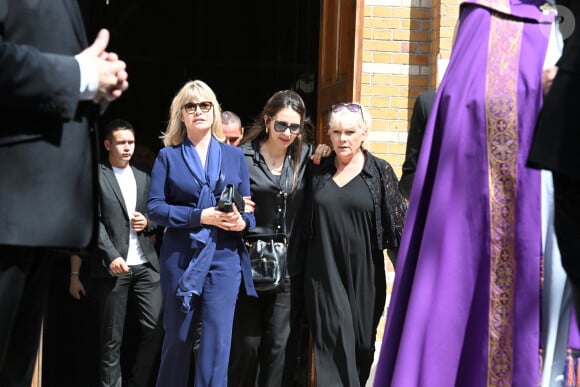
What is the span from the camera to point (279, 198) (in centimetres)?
674

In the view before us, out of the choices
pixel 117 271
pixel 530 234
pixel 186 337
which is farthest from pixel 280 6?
pixel 530 234

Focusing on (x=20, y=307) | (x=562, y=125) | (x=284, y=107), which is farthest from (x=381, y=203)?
(x=20, y=307)

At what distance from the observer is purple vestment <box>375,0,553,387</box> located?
3834mm

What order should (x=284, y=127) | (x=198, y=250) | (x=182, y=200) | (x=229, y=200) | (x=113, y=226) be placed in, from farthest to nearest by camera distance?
(x=113, y=226) < (x=284, y=127) < (x=182, y=200) < (x=198, y=250) < (x=229, y=200)

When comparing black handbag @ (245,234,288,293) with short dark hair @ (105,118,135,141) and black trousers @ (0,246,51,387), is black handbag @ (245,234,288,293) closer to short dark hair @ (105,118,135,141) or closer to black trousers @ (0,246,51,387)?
short dark hair @ (105,118,135,141)

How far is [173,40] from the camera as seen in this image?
13.1 m

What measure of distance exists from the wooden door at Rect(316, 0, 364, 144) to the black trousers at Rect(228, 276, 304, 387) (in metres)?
1.96

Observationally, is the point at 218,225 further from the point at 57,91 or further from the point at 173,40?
the point at 173,40

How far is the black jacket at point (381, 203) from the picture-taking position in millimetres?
6523

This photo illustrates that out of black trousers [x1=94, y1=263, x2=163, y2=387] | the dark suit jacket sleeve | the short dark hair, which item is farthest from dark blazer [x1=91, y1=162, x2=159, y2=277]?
the dark suit jacket sleeve

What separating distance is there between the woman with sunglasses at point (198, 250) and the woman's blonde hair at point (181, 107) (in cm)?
1

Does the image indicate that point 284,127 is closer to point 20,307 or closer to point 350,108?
point 350,108

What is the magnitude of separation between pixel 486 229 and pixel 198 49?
9.58 metres

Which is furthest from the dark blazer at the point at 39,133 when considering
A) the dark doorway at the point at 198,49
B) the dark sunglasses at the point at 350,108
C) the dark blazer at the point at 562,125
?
the dark doorway at the point at 198,49
